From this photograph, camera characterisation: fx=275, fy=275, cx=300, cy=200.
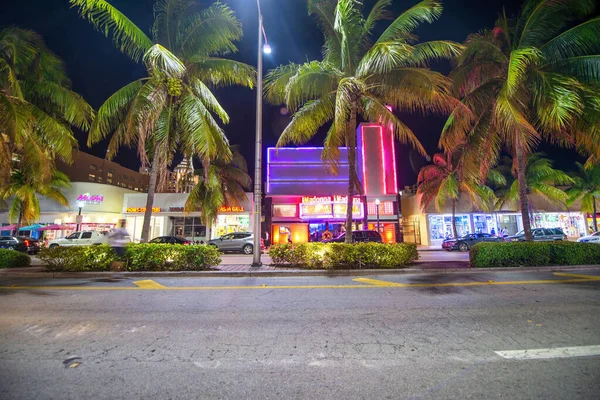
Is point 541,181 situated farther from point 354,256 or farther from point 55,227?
point 55,227

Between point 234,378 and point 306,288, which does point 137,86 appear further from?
point 234,378

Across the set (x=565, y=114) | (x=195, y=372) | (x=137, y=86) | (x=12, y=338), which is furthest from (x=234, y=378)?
(x=137, y=86)

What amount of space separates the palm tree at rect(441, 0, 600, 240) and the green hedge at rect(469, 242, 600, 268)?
0.87 m

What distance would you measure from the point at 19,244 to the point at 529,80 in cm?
3061

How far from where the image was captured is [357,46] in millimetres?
10594

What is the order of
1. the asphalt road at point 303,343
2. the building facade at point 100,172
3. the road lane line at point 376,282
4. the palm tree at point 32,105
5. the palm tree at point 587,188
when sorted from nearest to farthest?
the asphalt road at point 303,343 → the road lane line at point 376,282 → the palm tree at point 32,105 → the palm tree at point 587,188 → the building facade at point 100,172

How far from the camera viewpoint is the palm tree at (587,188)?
22.8 metres

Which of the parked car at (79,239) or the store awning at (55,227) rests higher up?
the store awning at (55,227)

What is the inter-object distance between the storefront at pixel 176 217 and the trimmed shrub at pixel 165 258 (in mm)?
15241

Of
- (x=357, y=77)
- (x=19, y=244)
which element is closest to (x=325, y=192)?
(x=357, y=77)

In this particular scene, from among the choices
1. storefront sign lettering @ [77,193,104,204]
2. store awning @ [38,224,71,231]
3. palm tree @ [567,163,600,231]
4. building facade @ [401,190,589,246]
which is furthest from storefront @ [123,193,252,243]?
palm tree @ [567,163,600,231]

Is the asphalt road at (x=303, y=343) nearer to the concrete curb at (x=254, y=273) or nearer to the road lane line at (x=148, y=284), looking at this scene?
the road lane line at (x=148, y=284)

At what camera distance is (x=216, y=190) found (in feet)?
68.9

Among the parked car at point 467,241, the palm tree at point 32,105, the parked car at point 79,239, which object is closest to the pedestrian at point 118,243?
the palm tree at point 32,105
